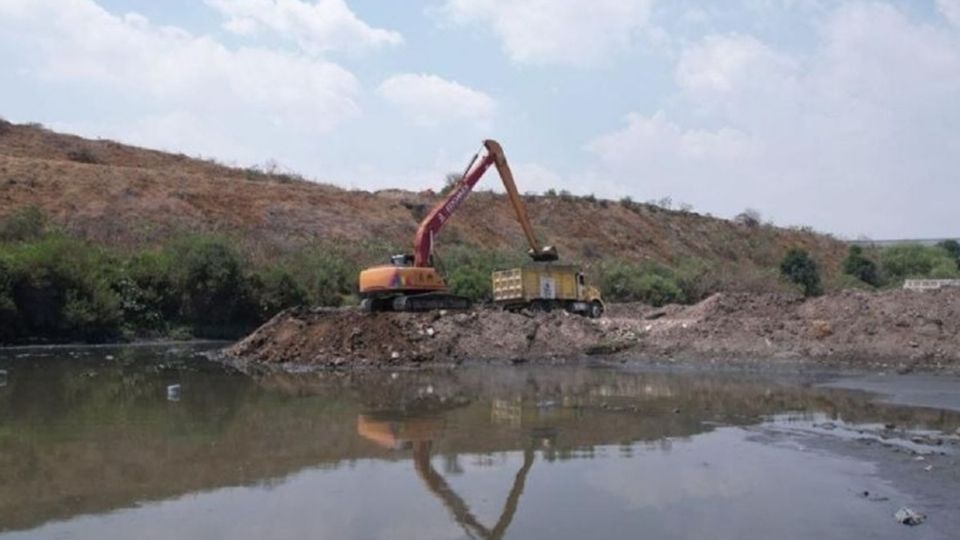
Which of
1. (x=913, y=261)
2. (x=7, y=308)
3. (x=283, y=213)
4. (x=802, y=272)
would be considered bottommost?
(x=7, y=308)

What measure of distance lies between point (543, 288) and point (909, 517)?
23509 mm

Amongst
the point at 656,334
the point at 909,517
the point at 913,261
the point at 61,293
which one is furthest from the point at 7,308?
the point at 913,261

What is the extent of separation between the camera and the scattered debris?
923 cm

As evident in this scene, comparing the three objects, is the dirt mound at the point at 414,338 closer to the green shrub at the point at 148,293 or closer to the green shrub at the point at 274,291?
the green shrub at the point at 148,293

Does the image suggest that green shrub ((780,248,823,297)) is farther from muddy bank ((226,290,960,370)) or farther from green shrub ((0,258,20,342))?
green shrub ((0,258,20,342))

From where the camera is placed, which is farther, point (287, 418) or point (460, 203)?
point (460, 203)

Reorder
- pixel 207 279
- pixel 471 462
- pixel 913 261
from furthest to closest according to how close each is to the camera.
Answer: pixel 913 261 < pixel 207 279 < pixel 471 462

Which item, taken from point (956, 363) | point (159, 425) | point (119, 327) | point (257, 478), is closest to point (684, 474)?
point (257, 478)

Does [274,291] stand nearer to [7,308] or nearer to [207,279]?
[207,279]

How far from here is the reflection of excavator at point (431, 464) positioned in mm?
9398

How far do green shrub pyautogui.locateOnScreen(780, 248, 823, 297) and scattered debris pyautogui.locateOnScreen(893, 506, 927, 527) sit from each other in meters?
51.4

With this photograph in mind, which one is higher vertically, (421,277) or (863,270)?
(863,270)

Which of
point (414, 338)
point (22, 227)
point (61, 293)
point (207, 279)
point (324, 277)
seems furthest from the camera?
point (324, 277)

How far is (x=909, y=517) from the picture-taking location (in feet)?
30.4
